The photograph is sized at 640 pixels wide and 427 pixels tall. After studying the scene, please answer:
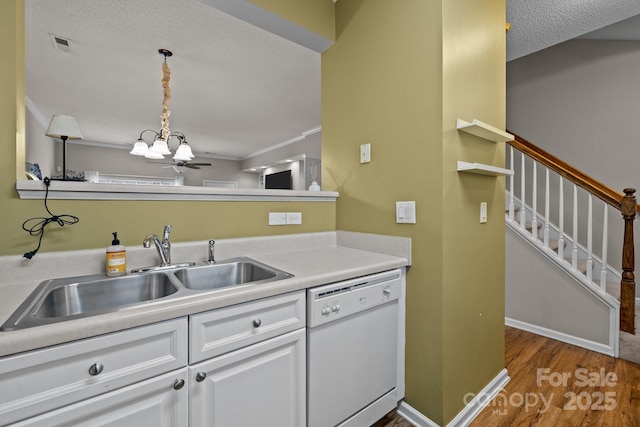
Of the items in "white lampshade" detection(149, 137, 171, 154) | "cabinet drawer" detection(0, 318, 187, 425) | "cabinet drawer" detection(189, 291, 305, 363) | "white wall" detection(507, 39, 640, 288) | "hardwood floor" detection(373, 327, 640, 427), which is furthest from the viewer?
"white lampshade" detection(149, 137, 171, 154)

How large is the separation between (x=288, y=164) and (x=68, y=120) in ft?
15.9

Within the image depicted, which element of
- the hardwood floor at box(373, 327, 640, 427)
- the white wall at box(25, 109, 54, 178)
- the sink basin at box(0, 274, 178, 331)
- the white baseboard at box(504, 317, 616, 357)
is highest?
the white wall at box(25, 109, 54, 178)

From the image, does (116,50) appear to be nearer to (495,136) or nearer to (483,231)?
(495,136)

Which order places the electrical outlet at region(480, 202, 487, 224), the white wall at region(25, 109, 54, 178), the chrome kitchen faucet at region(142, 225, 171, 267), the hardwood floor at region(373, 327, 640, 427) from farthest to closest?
the white wall at region(25, 109, 54, 178) → the electrical outlet at region(480, 202, 487, 224) → the hardwood floor at region(373, 327, 640, 427) → the chrome kitchen faucet at region(142, 225, 171, 267)

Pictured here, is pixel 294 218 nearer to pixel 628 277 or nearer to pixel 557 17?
pixel 628 277

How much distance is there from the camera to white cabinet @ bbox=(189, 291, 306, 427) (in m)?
0.91

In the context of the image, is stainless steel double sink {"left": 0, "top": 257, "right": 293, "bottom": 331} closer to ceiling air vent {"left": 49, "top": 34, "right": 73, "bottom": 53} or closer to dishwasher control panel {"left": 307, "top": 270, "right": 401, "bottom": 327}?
dishwasher control panel {"left": 307, "top": 270, "right": 401, "bottom": 327}

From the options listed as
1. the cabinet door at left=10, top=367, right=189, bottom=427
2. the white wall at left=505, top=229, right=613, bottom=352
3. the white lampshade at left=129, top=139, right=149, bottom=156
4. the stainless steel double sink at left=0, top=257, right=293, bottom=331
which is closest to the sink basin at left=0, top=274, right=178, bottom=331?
the stainless steel double sink at left=0, top=257, right=293, bottom=331

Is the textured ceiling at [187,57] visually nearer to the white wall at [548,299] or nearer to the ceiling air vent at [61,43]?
the ceiling air vent at [61,43]

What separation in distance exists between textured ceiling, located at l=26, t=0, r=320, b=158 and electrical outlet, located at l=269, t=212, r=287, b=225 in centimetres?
174

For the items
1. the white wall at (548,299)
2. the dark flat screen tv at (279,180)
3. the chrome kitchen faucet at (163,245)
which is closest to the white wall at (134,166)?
the dark flat screen tv at (279,180)

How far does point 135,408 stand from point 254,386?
364 millimetres

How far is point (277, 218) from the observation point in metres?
1.82

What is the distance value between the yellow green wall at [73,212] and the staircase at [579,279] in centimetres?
253
